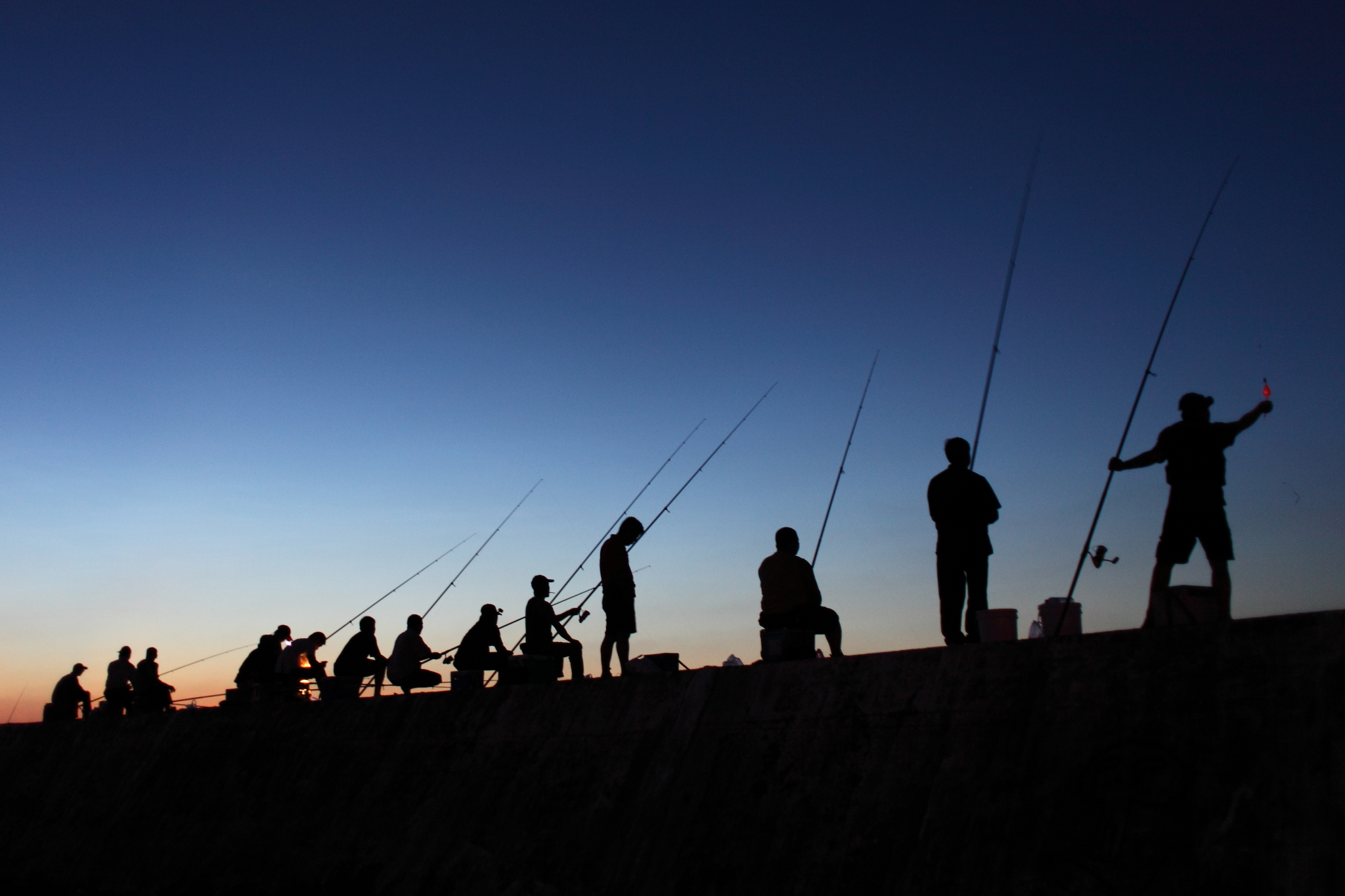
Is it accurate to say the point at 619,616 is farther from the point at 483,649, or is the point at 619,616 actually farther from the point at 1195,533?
the point at 1195,533

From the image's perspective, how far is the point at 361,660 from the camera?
8633mm

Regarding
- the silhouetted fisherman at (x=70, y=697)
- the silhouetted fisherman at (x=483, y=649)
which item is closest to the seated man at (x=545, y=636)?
the silhouetted fisherman at (x=483, y=649)

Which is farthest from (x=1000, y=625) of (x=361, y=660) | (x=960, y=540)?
(x=361, y=660)

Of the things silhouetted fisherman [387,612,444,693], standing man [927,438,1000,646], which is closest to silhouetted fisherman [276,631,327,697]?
silhouetted fisherman [387,612,444,693]

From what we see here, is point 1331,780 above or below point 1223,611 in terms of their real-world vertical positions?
below

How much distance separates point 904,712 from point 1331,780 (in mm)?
1545

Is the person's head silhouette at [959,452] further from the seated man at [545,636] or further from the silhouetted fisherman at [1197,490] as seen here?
the seated man at [545,636]

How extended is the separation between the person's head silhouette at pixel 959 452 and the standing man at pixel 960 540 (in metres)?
0.12

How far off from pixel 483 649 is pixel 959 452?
13.2 ft

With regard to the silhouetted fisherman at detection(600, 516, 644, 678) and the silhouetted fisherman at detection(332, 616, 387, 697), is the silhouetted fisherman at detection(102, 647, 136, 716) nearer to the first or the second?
the silhouetted fisherman at detection(332, 616, 387, 697)

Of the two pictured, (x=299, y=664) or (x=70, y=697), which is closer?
(x=299, y=664)

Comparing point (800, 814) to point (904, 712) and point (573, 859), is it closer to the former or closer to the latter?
point (904, 712)

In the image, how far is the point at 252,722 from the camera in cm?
809

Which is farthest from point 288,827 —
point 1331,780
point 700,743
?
point 1331,780
